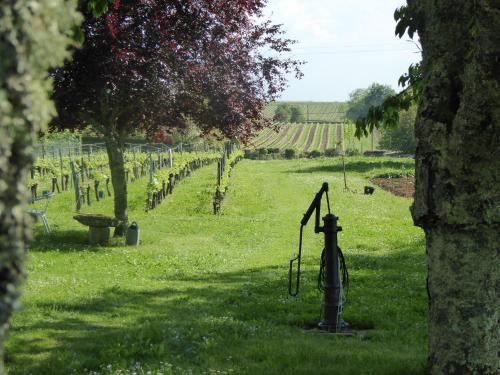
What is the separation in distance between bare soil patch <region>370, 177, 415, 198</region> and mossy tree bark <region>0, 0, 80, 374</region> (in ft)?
102

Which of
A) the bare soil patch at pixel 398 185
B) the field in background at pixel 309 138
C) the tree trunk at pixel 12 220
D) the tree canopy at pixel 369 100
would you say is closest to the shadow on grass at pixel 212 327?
the tree trunk at pixel 12 220

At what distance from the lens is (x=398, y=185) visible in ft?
123

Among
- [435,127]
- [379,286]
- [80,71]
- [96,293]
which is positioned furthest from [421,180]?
[80,71]

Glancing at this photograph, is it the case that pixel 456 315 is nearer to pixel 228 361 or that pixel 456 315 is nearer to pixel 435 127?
pixel 435 127

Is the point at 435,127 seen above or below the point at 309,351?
A: above

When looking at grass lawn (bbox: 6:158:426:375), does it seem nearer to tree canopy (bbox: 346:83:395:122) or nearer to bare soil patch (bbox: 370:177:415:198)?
bare soil patch (bbox: 370:177:415:198)

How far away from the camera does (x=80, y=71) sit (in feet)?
49.7

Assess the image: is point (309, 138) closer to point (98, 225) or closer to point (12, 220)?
point (98, 225)

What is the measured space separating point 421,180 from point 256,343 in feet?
9.57

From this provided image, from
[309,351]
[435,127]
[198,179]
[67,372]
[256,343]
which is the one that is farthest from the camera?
[198,179]

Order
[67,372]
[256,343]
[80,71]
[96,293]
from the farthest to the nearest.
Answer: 1. [80,71]
2. [96,293]
3. [256,343]
4. [67,372]

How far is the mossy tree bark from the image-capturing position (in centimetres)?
161

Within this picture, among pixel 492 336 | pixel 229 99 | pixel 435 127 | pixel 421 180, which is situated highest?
pixel 229 99

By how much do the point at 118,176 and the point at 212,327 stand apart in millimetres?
10802
